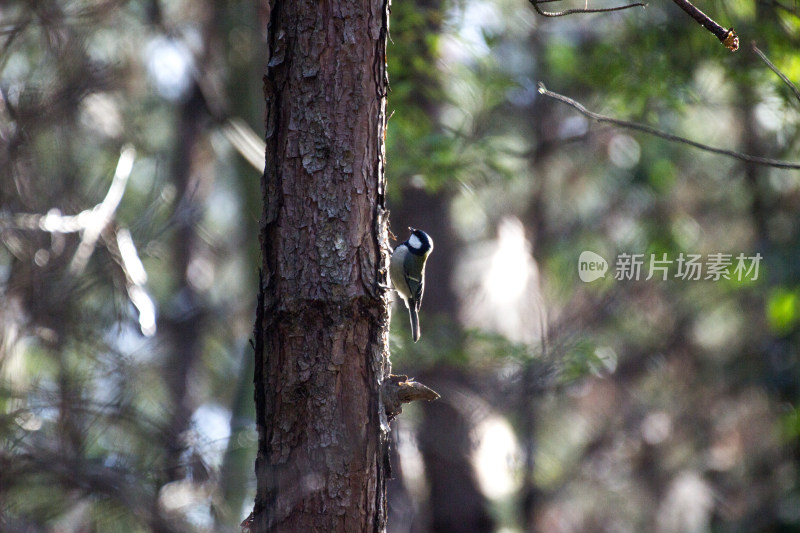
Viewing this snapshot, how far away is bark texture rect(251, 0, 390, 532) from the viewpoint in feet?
7.01

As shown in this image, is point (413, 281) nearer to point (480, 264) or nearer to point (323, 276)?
point (323, 276)

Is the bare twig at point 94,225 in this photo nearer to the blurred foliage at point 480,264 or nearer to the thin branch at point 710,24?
the blurred foliage at point 480,264

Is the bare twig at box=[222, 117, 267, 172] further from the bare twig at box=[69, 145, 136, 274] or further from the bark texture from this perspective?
the bark texture

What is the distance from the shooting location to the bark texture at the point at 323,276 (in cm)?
214

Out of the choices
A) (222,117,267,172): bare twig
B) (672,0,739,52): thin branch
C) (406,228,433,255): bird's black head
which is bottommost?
(406,228,433,255): bird's black head

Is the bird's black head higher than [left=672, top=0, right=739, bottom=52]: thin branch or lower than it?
lower

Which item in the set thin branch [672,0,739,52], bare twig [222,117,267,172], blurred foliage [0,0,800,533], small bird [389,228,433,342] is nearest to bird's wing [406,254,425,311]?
small bird [389,228,433,342]

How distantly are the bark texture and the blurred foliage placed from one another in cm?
46

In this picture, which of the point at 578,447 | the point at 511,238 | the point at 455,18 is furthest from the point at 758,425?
the point at 455,18

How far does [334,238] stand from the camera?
2215 millimetres

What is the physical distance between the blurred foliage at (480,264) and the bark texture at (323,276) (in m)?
0.46

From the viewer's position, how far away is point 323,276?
2184 mm

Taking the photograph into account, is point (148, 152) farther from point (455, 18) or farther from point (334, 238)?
point (334, 238)

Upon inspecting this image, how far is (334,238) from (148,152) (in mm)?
5747
